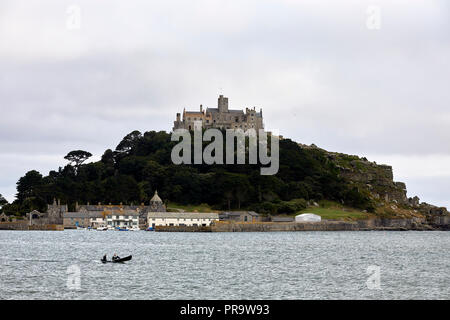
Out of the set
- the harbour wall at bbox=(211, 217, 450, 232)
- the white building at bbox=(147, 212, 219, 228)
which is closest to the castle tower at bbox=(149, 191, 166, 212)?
the white building at bbox=(147, 212, 219, 228)

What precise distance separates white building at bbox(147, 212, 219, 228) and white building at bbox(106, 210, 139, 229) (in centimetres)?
975

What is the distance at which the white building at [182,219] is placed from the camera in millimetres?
153250

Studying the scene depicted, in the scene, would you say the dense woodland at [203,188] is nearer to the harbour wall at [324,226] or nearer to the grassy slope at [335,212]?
the grassy slope at [335,212]

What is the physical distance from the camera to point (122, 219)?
6545 inches

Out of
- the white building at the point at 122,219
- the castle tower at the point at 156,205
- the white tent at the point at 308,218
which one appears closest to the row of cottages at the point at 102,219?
the white building at the point at 122,219

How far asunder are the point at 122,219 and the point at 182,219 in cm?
1933

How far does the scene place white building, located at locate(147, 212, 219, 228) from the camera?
153250 mm

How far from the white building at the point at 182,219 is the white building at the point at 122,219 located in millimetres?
9754

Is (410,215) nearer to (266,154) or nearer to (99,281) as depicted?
(266,154)

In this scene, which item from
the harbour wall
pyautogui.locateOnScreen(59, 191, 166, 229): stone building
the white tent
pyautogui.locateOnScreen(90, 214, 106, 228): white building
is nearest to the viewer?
the harbour wall

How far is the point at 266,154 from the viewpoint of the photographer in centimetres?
19175

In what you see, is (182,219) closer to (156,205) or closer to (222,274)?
(156,205)

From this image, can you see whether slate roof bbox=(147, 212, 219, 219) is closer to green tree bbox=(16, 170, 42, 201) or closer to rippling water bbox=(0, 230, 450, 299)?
green tree bbox=(16, 170, 42, 201)
